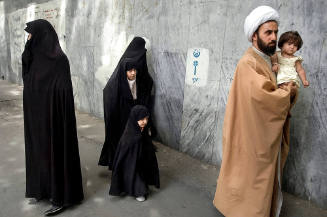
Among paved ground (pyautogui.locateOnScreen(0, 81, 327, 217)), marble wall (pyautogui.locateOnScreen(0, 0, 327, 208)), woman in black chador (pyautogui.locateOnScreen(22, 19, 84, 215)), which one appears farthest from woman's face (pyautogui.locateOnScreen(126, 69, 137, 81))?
paved ground (pyautogui.locateOnScreen(0, 81, 327, 217))

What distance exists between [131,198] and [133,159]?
480mm

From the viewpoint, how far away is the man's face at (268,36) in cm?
229

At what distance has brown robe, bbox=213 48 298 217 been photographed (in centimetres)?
221

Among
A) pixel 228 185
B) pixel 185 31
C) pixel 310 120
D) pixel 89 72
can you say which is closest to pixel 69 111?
pixel 228 185

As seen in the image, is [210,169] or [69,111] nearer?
[69,111]

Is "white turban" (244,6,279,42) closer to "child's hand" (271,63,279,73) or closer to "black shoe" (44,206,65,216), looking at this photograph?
"child's hand" (271,63,279,73)

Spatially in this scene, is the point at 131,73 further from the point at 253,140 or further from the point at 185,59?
the point at 253,140

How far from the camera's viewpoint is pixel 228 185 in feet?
8.30

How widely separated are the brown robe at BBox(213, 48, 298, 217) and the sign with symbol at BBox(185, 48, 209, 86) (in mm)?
1591

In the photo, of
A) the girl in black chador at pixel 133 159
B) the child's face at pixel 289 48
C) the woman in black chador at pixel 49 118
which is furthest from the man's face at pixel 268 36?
the woman in black chador at pixel 49 118

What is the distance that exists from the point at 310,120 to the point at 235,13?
5.10ft

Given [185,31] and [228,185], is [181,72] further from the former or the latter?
[228,185]

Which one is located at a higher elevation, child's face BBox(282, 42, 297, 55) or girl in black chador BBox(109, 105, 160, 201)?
child's face BBox(282, 42, 297, 55)

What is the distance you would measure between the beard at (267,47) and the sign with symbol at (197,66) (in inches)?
63.3
